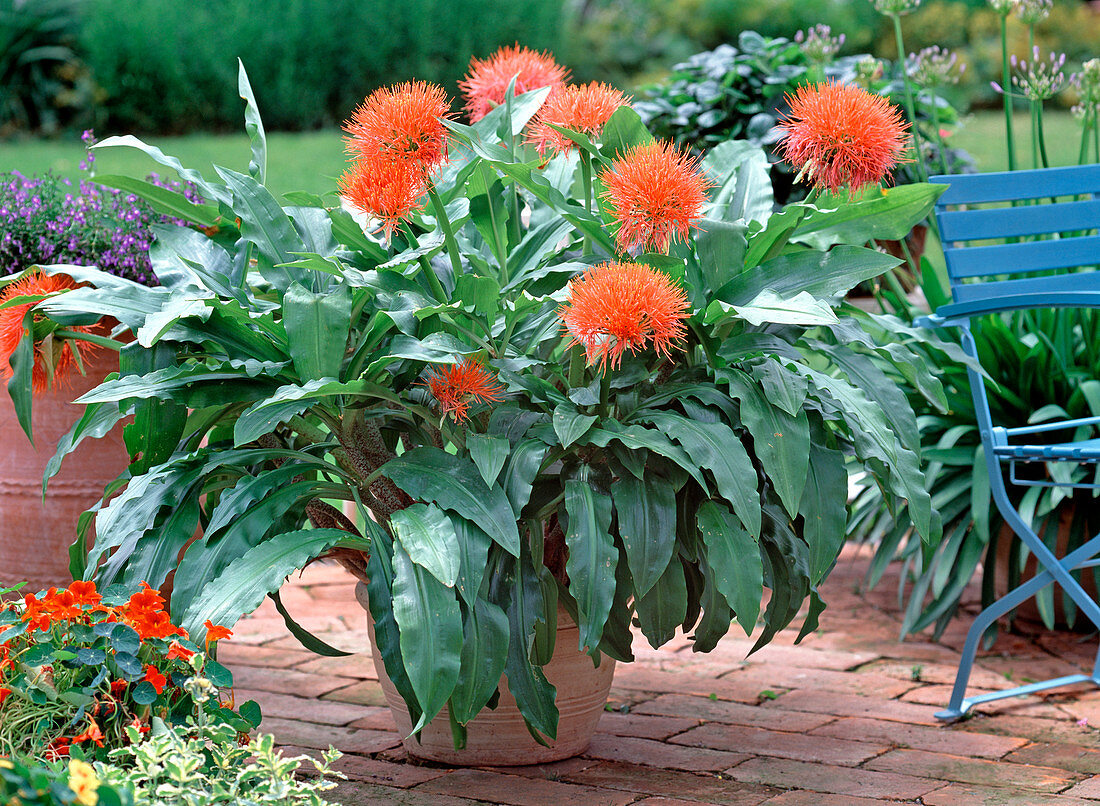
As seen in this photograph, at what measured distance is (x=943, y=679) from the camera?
2633mm

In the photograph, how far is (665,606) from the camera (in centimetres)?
184

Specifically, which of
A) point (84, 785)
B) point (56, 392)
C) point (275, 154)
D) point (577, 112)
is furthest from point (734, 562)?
point (275, 154)

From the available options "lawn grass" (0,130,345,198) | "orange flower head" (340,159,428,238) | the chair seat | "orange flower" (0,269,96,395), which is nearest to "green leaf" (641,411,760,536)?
"orange flower head" (340,159,428,238)

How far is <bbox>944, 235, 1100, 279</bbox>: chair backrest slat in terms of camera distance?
8.18 ft

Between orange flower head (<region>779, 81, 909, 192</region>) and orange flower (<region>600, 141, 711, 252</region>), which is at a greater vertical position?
orange flower head (<region>779, 81, 909, 192</region>)

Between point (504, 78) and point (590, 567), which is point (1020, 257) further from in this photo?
point (590, 567)

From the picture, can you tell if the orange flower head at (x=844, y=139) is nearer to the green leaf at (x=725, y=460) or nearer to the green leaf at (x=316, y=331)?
the green leaf at (x=725, y=460)

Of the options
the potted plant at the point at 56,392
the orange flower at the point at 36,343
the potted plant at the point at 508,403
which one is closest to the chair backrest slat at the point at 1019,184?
the potted plant at the point at 508,403

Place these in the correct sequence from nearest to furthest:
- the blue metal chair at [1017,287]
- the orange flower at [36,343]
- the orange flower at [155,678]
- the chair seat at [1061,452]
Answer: the orange flower at [155,678], the orange flower at [36,343], the chair seat at [1061,452], the blue metal chair at [1017,287]

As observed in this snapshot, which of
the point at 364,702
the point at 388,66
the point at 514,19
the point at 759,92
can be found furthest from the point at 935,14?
the point at 364,702

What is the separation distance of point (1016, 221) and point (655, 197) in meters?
1.23

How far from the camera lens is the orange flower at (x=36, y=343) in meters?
1.97

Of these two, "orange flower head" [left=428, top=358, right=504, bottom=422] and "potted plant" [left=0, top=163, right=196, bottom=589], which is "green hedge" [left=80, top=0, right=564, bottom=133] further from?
"orange flower head" [left=428, top=358, right=504, bottom=422]

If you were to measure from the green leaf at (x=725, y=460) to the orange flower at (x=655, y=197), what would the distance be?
0.29 metres
